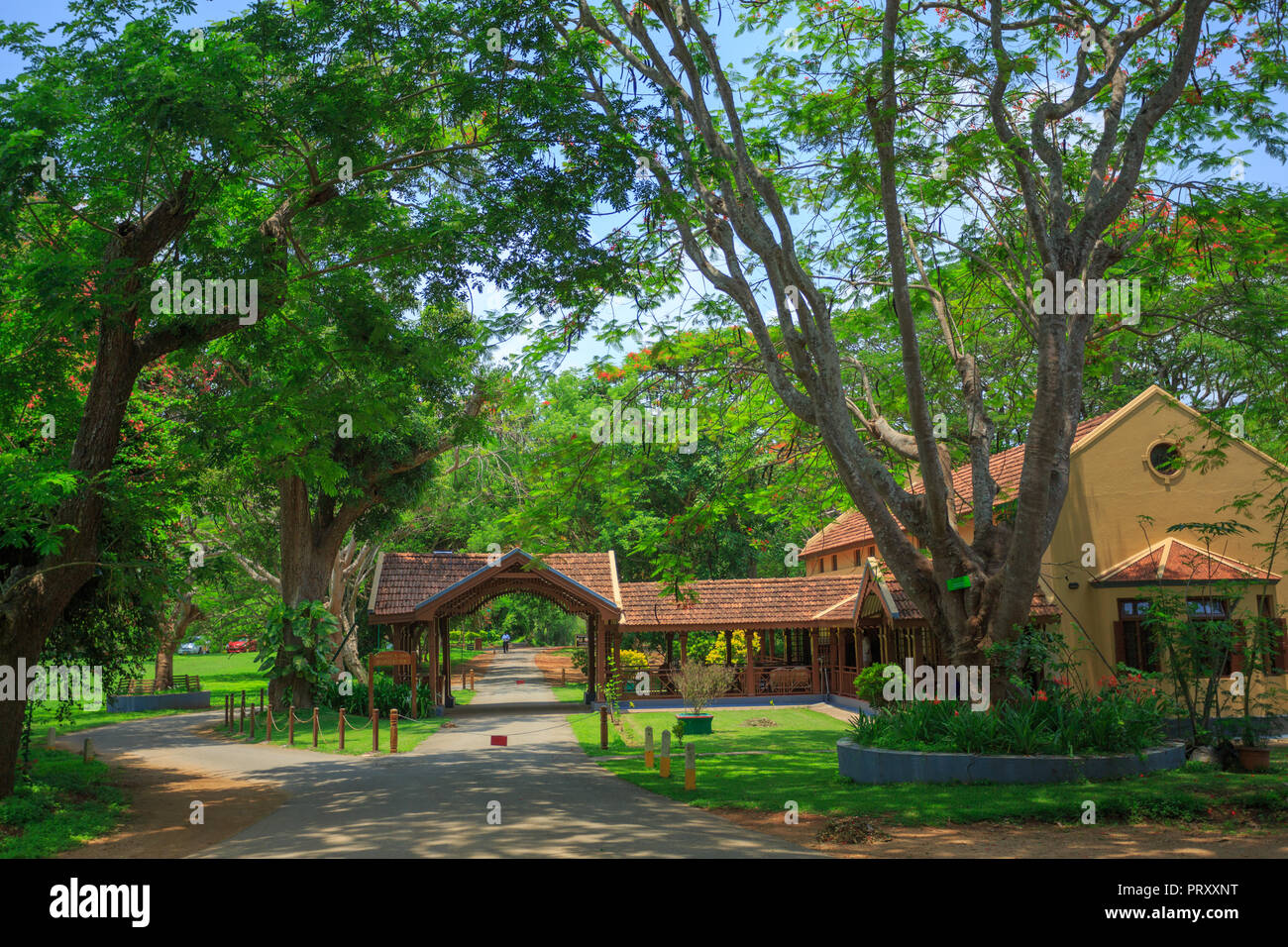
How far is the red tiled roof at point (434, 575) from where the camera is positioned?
27984 mm

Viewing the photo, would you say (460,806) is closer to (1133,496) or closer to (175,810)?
(175,810)

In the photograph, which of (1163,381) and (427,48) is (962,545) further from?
(1163,381)

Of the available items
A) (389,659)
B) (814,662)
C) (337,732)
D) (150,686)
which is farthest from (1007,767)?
(150,686)

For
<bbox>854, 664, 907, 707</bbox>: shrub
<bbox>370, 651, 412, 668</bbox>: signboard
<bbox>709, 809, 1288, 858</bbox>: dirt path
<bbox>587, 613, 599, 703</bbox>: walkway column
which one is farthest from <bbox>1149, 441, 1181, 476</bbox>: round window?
<bbox>370, 651, 412, 668</bbox>: signboard

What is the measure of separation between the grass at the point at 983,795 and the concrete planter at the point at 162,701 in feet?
80.6

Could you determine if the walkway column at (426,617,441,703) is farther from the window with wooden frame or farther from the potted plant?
the window with wooden frame

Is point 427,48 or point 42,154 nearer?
point 42,154

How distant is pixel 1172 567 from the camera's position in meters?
20.9

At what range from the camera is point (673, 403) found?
1650 cm

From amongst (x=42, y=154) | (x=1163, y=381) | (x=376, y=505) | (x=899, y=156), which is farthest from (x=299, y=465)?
(x=1163, y=381)

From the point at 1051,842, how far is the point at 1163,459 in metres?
15.7

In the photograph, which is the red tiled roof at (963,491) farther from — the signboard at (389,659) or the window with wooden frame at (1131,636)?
the signboard at (389,659)

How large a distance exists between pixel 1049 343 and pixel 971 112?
4.03 metres

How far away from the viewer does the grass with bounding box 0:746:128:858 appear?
10.5 m
